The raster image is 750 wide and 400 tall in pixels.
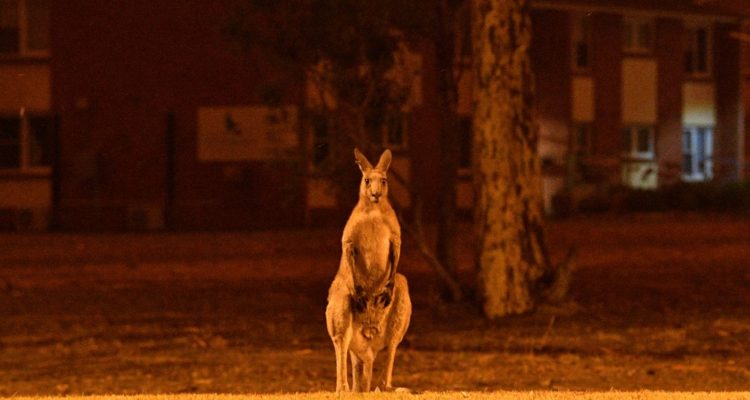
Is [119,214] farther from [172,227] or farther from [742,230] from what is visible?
[742,230]

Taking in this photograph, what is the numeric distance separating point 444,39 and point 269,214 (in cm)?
1732

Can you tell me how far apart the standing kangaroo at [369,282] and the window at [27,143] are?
28.2 m

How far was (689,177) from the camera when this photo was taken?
4250 centimetres

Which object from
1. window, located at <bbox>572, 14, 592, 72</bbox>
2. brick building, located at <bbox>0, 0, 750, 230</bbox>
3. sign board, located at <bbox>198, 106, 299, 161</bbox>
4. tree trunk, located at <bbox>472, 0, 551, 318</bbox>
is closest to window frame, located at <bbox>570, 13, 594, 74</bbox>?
window, located at <bbox>572, 14, 592, 72</bbox>

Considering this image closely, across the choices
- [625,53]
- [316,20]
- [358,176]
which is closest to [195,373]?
[358,176]

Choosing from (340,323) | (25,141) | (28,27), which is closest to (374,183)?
(340,323)

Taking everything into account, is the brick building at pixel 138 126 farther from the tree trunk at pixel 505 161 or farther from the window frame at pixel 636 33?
the tree trunk at pixel 505 161

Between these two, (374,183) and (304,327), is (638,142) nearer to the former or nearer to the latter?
(304,327)

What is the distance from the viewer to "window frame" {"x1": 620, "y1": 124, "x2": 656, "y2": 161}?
40.6 m

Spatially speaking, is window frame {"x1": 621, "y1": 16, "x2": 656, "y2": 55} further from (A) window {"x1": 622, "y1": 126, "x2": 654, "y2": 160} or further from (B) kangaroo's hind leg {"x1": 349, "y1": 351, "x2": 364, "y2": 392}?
(B) kangaroo's hind leg {"x1": 349, "y1": 351, "x2": 364, "y2": 392}

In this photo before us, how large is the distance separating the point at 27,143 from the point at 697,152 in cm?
2225

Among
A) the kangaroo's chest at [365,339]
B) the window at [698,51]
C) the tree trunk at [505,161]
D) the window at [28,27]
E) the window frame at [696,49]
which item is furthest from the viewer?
the window at [698,51]

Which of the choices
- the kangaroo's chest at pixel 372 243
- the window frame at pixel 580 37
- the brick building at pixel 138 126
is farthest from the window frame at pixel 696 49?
the kangaroo's chest at pixel 372 243

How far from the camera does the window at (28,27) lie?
110 feet
